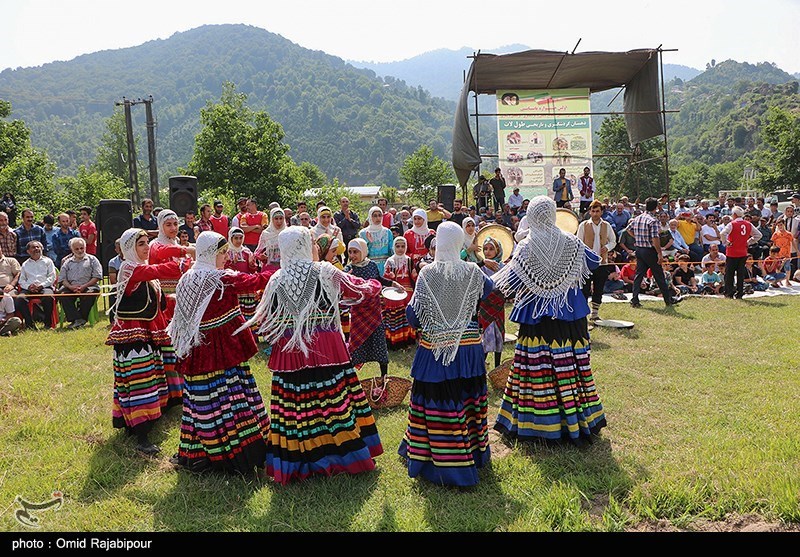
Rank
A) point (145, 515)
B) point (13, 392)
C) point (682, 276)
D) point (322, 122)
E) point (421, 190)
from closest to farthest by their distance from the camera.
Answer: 1. point (145, 515)
2. point (13, 392)
3. point (682, 276)
4. point (421, 190)
5. point (322, 122)

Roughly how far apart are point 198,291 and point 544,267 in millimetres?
2829

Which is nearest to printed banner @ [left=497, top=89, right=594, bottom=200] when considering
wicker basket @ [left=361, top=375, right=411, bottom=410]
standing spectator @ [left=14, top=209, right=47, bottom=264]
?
standing spectator @ [left=14, top=209, right=47, bottom=264]

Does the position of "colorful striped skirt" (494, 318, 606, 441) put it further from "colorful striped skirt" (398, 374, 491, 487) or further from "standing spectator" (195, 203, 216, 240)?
"standing spectator" (195, 203, 216, 240)

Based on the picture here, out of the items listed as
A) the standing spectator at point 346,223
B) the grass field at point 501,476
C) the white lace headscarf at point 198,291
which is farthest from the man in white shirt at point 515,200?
the white lace headscarf at point 198,291

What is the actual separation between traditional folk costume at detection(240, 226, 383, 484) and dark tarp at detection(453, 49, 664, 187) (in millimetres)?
12257

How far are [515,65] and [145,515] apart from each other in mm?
16425

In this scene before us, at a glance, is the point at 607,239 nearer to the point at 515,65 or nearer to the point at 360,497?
the point at 360,497

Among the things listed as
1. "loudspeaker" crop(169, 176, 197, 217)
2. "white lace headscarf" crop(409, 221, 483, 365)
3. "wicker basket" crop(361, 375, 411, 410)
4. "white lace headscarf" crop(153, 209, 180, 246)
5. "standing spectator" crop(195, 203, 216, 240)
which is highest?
"loudspeaker" crop(169, 176, 197, 217)

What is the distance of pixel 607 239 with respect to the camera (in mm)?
9273

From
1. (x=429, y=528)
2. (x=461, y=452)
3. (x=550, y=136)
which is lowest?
(x=429, y=528)

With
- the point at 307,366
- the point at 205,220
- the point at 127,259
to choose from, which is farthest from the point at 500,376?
the point at 205,220

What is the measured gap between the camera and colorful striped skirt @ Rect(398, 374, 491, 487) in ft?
14.0

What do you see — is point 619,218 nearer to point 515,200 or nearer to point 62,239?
point 515,200

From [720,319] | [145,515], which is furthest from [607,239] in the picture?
[145,515]
